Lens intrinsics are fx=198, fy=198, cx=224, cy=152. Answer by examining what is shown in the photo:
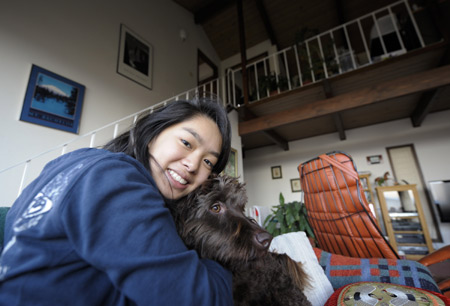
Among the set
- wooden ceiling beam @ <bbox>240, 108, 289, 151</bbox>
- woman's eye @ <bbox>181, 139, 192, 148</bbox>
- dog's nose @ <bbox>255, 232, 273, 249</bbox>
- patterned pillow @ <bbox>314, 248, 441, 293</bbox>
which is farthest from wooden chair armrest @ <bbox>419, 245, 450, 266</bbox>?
wooden ceiling beam @ <bbox>240, 108, 289, 151</bbox>

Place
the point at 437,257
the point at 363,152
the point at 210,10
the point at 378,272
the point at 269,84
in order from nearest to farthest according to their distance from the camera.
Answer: the point at 378,272 → the point at 437,257 → the point at 269,84 → the point at 363,152 → the point at 210,10

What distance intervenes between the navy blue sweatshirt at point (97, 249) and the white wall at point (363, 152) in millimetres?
5453

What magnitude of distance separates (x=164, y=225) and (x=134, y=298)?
12 cm

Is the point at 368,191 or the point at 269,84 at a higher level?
the point at 269,84

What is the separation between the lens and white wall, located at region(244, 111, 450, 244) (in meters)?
4.26

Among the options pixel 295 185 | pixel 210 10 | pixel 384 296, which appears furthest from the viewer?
pixel 210 10

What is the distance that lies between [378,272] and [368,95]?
3.29 meters

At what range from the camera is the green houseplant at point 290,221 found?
3148 mm

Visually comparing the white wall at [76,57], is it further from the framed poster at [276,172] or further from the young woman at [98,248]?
the framed poster at [276,172]

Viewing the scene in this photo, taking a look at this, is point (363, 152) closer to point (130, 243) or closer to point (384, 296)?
point (384, 296)

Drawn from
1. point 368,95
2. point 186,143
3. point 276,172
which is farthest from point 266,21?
point 186,143

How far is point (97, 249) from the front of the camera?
339 millimetres

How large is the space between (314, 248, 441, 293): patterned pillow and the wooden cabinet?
3.42 meters

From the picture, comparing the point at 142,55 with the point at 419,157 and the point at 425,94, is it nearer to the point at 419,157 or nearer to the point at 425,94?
the point at 425,94
